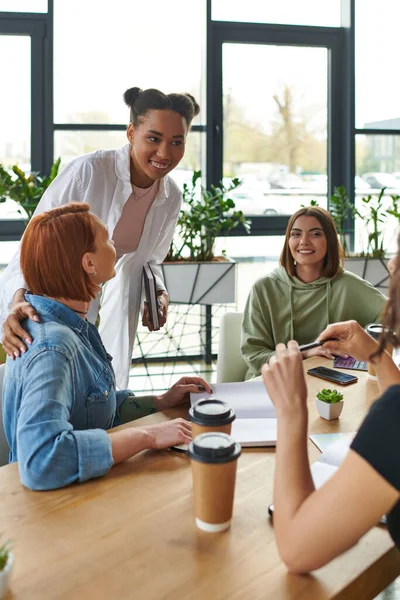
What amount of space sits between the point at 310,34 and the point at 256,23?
0.38 m

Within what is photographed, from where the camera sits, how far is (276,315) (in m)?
2.94

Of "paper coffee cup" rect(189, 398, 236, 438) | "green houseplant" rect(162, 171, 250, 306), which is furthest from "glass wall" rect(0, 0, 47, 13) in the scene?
"paper coffee cup" rect(189, 398, 236, 438)

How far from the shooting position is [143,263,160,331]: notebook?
2.41m

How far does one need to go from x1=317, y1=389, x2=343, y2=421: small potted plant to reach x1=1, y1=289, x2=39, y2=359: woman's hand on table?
71 centimetres

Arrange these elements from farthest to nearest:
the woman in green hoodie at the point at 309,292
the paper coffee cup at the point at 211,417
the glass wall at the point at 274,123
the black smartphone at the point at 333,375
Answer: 1. the glass wall at the point at 274,123
2. the woman in green hoodie at the point at 309,292
3. the black smartphone at the point at 333,375
4. the paper coffee cup at the point at 211,417

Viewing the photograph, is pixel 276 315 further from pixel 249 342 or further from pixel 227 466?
pixel 227 466

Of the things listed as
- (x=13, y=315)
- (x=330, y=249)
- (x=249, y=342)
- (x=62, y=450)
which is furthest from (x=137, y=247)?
(x=62, y=450)

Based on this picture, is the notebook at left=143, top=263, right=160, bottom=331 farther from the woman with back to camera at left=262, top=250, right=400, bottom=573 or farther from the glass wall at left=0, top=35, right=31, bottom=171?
the glass wall at left=0, top=35, right=31, bottom=171

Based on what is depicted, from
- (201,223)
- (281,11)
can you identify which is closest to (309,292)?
(201,223)

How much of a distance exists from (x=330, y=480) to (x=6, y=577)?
471 millimetres

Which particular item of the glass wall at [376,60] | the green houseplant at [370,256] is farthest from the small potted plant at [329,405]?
the glass wall at [376,60]

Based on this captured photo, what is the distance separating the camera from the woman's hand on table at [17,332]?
1476 mm

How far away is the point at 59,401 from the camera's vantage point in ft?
4.37

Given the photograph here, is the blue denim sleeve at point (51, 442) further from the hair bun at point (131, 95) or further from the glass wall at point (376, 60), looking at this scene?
the glass wall at point (376, 60)
